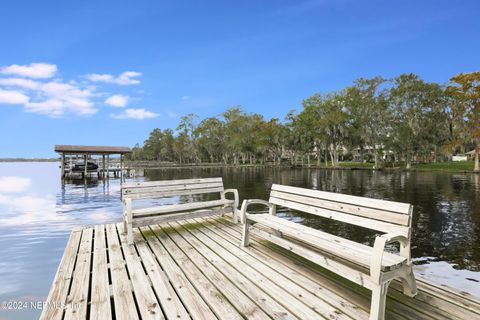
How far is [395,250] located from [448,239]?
199 centimetres

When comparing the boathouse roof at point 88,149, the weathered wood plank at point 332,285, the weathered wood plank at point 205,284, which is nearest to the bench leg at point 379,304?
the weathered wood plank at point 332,285

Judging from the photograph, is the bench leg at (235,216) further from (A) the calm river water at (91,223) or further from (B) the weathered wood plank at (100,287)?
(A) the calm river water at (91,223)

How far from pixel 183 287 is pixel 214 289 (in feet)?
1.24

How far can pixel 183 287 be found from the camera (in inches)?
126

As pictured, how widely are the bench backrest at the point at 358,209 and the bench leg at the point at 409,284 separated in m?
0.42

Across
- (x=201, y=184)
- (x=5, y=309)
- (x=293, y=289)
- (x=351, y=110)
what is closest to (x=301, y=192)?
(x=293, y=289)

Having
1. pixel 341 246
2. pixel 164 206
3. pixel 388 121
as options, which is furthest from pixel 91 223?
pixel 388 121

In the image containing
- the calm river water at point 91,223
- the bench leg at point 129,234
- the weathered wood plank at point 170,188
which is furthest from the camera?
the weathered wood plank at point 170,188

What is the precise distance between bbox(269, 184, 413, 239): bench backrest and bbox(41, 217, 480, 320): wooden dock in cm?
78

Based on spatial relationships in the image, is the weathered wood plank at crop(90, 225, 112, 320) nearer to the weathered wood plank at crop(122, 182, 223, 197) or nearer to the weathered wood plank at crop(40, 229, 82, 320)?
the weathered wood plank at crop(40, 229, 82, 320)

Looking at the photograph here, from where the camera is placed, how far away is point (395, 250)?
6828 mm

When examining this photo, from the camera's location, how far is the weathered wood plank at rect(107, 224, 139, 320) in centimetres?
268

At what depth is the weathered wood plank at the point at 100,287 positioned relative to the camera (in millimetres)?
2703

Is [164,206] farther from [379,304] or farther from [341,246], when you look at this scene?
[379,304]
